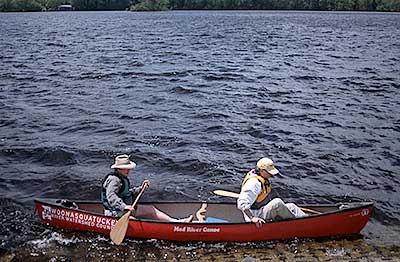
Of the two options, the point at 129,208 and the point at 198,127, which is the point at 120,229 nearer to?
the point at 129,208

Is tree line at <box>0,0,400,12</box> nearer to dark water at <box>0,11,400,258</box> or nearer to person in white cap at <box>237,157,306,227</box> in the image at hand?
dark water at <box>0,11,400,258</box>

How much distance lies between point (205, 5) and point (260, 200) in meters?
132

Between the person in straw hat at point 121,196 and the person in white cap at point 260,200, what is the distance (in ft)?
4.86

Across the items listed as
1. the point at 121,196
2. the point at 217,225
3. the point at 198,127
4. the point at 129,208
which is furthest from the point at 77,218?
the point at 198,127

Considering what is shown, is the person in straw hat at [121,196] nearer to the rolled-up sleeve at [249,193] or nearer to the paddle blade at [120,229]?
the paddle blade at [120,229]

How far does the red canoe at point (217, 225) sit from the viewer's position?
1046cm

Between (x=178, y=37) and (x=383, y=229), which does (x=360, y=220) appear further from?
(x=178, y=37)

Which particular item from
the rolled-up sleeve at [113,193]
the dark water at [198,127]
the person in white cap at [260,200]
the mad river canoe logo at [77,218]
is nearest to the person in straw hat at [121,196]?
the rolled-up sleeve at [113,193]

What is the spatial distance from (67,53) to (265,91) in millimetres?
20030

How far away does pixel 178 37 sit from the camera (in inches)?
2121

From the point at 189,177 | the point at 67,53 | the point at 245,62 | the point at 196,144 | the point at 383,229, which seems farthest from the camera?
the point at 67,53

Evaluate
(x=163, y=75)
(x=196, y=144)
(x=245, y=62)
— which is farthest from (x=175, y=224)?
(x=245, y=62)

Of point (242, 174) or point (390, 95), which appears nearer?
point (242, 174)

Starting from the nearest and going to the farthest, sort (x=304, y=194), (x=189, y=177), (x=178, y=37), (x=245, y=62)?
1. (x=304, y=194)
2. (x=189, y=177)
3. (x=245, y=62)
4. (x=178, y=37)
